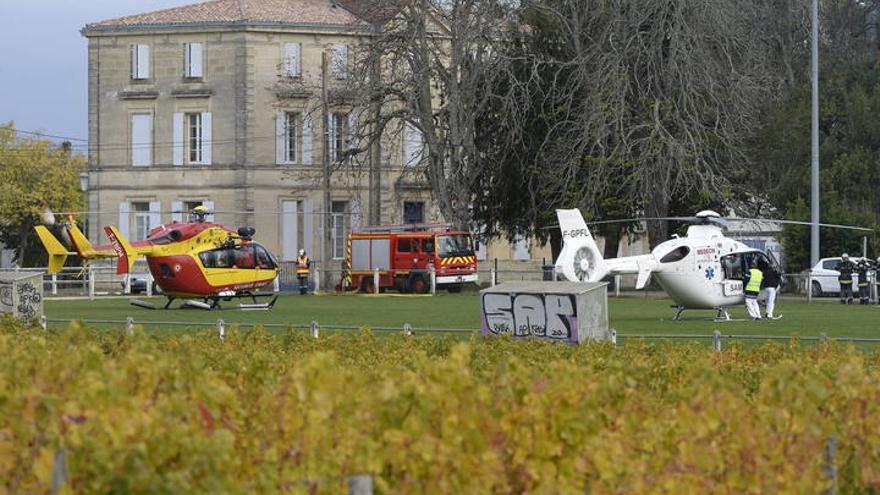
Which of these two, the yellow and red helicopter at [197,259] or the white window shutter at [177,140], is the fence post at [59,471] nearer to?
the yellow and red helicopter at [197,259]

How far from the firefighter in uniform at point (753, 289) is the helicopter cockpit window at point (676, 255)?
5.45 ft

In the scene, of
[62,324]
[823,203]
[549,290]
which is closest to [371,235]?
[823,203]

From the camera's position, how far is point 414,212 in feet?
285

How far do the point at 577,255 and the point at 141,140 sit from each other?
47.0 metres

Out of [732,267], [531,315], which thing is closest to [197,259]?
[732,267]

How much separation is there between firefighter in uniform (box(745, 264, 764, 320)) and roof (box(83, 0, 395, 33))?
1656 inches

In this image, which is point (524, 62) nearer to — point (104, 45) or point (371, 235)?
point (371, 235)

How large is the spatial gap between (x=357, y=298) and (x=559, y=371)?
5291 cm

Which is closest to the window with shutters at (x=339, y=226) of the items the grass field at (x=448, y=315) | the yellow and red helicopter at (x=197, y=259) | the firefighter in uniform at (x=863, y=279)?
the grass field at (x=448, y=315)

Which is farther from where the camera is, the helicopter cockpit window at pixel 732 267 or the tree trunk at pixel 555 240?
the tree trunk at pixel 555 240

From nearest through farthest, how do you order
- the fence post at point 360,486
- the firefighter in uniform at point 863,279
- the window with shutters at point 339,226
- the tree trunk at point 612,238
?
1. the fence post at point 360,486
2. the firefighter in uniform at point 863,279
3. the tree trunk at point 612,238
4. the window with shutters at point 339,226

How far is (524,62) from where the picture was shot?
68125mm

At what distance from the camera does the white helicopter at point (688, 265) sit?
138ft

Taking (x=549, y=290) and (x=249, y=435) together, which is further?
(x=549, y=290)
